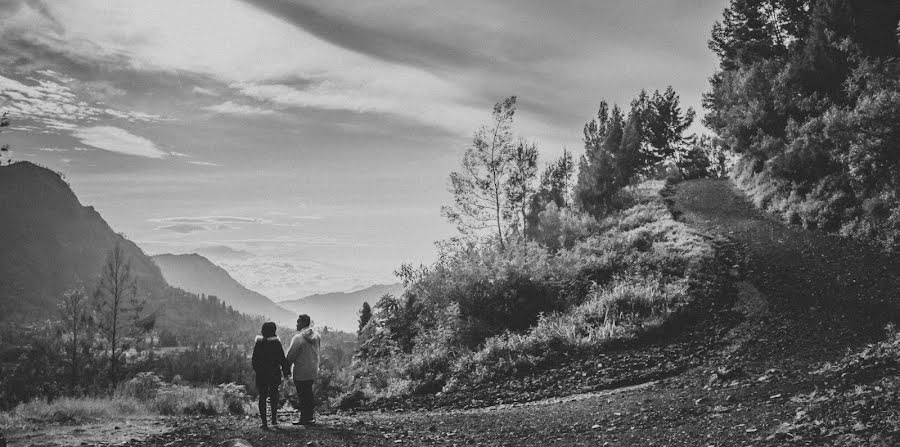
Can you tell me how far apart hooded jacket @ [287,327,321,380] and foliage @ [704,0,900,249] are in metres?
17.6

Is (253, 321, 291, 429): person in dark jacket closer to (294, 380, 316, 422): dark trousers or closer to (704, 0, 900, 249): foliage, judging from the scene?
(294, 380, 316, 422): dark trousers

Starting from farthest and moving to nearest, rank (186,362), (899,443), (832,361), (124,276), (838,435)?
(186,362) → (124,276) → (832,361) → (838,435) → (899,443)

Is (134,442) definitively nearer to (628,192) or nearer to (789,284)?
(789,284)

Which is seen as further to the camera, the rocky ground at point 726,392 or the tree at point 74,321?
the tree at point 74,321

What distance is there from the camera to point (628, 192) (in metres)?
39.8

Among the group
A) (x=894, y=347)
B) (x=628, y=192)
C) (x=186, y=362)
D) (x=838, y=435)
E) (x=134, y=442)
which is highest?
(x=628, y=192)

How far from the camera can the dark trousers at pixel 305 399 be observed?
1001 cm

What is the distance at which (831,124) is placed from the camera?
1792 centimetres

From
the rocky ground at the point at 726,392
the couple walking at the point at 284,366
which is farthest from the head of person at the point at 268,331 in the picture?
the rocky ground at the point at 726,392

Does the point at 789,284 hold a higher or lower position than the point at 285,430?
higher

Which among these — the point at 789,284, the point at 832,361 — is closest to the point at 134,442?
the point at 832,361

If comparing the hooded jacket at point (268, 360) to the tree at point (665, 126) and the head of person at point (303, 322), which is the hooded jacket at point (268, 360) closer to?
the head of person at point (303, 322)

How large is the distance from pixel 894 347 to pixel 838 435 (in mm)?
3934

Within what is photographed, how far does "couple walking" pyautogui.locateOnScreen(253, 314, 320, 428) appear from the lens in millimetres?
10078
